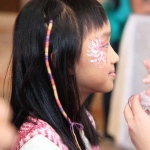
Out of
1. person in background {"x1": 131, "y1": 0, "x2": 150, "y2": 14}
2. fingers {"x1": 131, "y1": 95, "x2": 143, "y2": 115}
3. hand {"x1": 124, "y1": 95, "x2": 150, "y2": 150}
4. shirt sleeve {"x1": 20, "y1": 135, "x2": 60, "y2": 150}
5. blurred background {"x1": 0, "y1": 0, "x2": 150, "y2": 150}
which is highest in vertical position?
fingers {"x1": 131, "y1": 95, "x2": 143, "y2": 115}

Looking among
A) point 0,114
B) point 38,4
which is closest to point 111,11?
point 38,4

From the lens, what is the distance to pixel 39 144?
0.93m

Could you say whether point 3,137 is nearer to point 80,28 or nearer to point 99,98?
point 80,28

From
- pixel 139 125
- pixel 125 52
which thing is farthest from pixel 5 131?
pixel 125 52

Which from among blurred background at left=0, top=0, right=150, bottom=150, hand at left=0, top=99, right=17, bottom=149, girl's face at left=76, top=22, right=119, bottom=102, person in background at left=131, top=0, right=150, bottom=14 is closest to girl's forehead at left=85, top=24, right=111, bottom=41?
girl's face at left=76, top=22, right=119, bottom=102

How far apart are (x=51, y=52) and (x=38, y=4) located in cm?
12

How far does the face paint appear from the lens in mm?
1033

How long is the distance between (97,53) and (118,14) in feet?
3.92

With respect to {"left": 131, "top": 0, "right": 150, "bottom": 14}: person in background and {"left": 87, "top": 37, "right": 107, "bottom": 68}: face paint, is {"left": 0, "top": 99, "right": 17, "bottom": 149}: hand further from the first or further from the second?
{"left": 131, "top": 0, "right": 150, "bottom": 14}: person in background

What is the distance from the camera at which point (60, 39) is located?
0.98 meters

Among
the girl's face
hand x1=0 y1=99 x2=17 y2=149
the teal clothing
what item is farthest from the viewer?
the teal clothing

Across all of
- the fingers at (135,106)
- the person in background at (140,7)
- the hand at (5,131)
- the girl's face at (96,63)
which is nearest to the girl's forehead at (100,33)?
the girl's face at (96,63)

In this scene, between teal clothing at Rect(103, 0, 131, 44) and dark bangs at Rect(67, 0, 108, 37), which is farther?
teal clothing at Rect(103, 0, 131, 44)

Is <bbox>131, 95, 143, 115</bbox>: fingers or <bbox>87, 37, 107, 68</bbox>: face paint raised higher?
<bbox>87, 37, 107, 68</bbox>: face paint
